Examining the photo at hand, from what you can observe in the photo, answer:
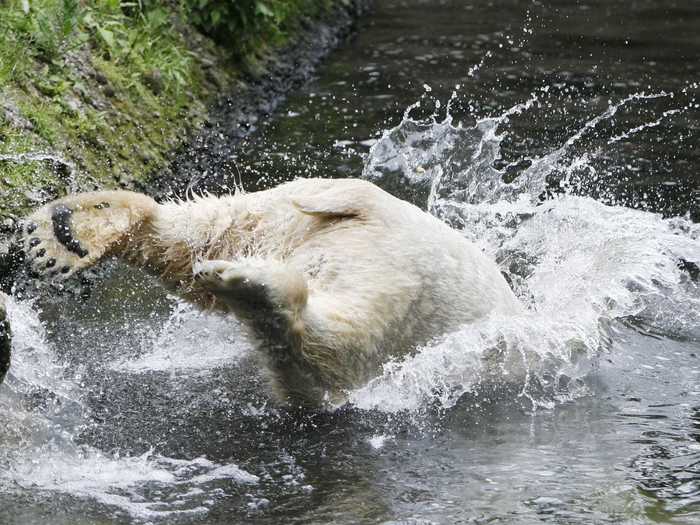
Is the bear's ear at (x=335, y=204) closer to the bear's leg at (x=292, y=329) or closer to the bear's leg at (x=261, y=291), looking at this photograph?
the bear's leg at (x=292, y=329)

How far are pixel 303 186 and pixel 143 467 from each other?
1.58 metres

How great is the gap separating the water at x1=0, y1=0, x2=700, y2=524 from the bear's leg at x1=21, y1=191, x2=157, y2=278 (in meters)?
0.29

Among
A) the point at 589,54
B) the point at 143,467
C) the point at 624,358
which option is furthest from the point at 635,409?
the point at 589,54

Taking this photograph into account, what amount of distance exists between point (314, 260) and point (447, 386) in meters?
0.90

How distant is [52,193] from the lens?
7020mm

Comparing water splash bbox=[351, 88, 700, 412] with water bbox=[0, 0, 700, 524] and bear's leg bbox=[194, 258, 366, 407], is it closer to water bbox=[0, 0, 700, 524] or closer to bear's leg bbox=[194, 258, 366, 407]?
water bbox=[0, 0, 700, 524]

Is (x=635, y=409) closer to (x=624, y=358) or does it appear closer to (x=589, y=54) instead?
(x=624, y=358)

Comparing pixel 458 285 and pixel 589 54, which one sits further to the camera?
pixel 589 54

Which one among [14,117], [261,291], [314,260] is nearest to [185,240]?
[314,260]

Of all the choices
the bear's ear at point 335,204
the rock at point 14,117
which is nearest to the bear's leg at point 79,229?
the bear's ear at point 335,204

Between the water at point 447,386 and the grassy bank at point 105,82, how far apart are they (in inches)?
28.7

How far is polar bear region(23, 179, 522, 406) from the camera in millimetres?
4832

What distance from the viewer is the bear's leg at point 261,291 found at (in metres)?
4.38

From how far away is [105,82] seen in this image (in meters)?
8.71
